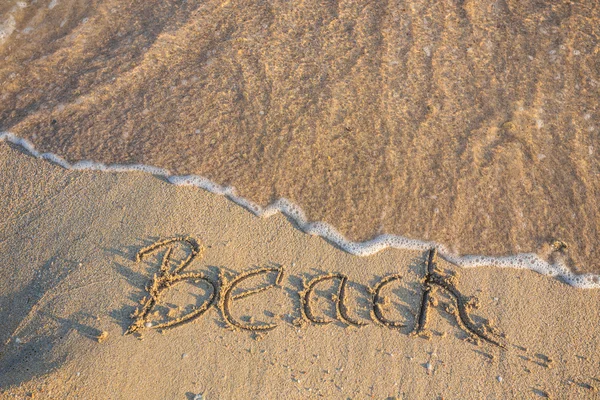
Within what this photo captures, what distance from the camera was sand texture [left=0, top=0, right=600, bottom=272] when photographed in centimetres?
294

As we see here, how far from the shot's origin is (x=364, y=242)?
287cm

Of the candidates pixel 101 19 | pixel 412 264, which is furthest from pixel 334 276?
pixel 101 19

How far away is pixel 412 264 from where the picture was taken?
9.27 feet

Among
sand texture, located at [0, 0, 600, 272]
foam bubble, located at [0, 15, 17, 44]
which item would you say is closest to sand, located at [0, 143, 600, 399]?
sand texture, located at [0, 0, 600, 272]

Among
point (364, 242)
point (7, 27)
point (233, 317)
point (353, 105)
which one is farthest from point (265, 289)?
point (7, 27)

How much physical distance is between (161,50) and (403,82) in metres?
1.86

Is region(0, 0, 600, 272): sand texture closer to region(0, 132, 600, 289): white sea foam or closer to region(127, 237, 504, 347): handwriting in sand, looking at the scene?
region(0, 132, 600, 289): white sea foam

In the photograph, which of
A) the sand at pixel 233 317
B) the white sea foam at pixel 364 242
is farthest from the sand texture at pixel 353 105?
the sand at pixel 233 317

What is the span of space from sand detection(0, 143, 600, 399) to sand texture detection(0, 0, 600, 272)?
0.91 ft

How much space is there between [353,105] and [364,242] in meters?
1.01

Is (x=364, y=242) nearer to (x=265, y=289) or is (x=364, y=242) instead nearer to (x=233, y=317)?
(x=265, y=289)

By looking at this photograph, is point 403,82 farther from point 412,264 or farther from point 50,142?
point 50,142

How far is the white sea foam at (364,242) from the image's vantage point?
9.18ft

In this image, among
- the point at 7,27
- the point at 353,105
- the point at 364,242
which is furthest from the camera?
the point at 7,27
